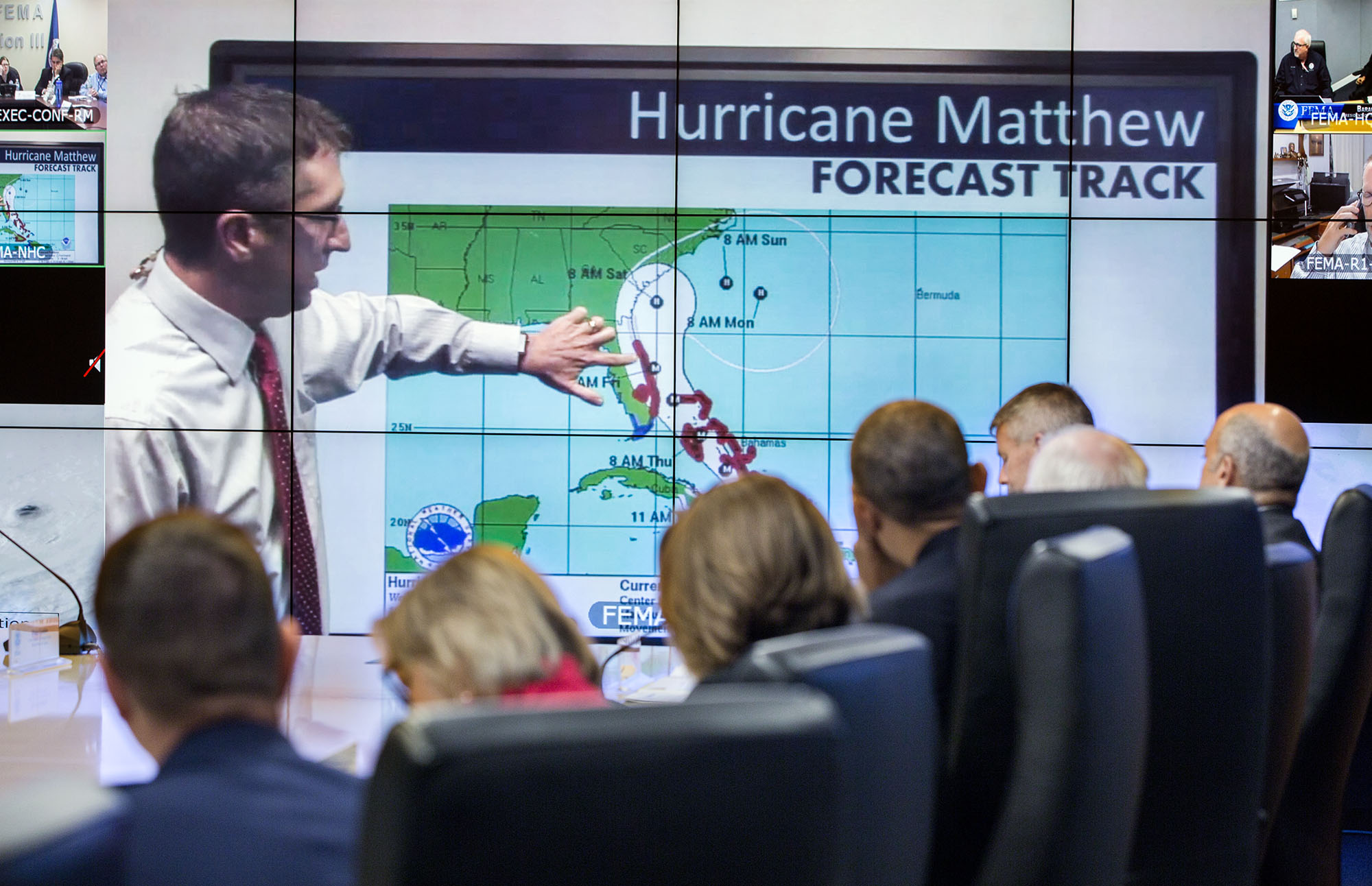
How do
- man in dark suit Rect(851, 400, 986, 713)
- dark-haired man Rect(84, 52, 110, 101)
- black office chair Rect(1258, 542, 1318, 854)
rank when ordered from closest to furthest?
black office chair Rect(1258, 542, 1318, 854)
man in dark suit Rect(851, 400, 986, 713)
dark-haired man Rect(84, 52, 110, 101)

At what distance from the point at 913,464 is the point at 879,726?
4.19 feet

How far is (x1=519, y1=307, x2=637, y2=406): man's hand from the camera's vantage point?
4141 millimetres

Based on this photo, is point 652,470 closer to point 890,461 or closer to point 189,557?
point 890,461

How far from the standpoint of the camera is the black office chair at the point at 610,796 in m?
0.54

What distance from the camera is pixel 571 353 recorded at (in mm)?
4156

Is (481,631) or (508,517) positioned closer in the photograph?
(481,631)

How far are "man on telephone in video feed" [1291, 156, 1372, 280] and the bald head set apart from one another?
6.04 ft

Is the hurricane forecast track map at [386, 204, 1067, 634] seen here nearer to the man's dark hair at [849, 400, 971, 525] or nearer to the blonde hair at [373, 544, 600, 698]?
the man's dark hair at [849, 400, 971, 525]

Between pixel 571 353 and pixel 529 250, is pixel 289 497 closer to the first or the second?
pixel 571 353

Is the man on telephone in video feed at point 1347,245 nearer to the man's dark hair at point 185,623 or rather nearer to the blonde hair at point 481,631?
the blonde hair at point 481,631

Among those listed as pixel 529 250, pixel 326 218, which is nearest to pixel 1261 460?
pixel 529 250

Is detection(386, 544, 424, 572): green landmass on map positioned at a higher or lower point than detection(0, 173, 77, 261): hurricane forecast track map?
lower

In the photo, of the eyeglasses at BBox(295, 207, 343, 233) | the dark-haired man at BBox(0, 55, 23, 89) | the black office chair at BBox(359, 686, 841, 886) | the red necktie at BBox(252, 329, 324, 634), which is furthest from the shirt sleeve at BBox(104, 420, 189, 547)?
the black office chair at BBox(359, 686, 841, 886)

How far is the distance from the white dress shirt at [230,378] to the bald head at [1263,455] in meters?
2.41
